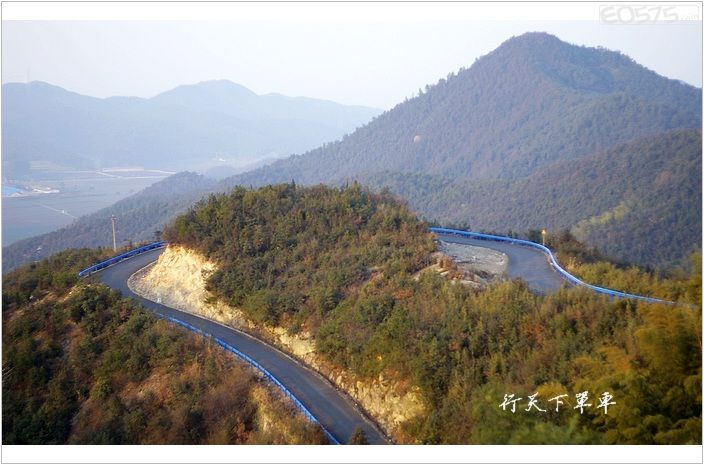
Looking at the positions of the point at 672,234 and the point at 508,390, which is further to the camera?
the point at 672,234

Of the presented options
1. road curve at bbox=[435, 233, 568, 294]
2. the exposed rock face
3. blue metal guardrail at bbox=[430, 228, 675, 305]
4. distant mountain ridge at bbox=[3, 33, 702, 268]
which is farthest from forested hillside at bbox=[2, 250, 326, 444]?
distant mountain ridge at bbox=[3, 33, 702, 268]

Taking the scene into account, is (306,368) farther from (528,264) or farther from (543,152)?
(543,152)

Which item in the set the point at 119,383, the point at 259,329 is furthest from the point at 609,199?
the point at 119,383

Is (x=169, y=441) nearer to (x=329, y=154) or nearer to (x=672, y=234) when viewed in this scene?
(x=672, y=234)

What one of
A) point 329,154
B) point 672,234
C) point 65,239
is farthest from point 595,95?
point 65,239

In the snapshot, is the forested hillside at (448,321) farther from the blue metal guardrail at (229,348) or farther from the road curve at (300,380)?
the blue metal guardrail at (229,348)
